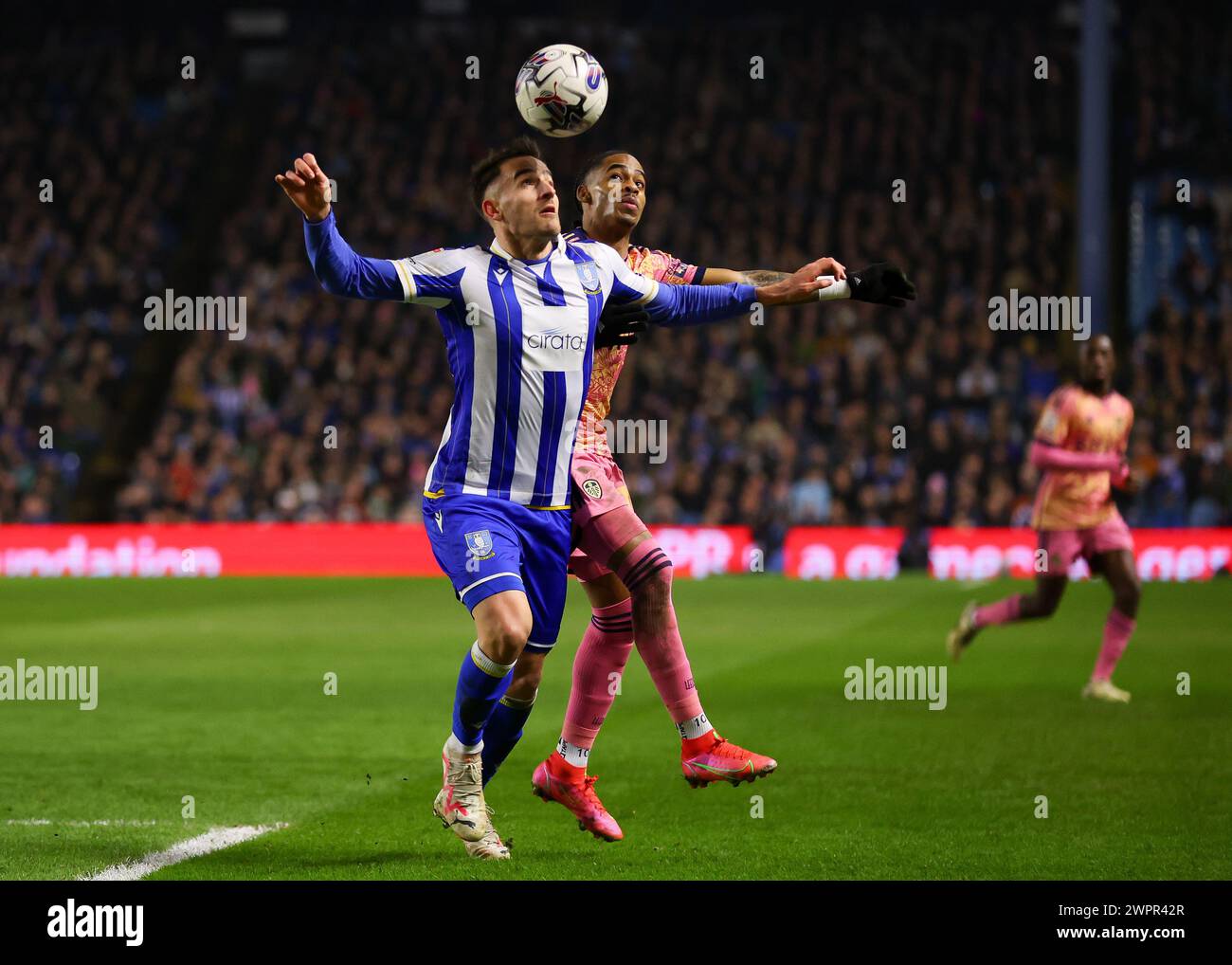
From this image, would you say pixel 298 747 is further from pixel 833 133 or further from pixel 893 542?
pixel 833 133

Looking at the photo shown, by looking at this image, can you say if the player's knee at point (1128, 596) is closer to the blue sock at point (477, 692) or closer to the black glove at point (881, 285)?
the black glove at point (881, 285)

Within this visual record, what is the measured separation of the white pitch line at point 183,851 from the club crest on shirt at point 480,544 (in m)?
1.52

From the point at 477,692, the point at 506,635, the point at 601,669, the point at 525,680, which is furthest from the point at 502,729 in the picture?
the point at 506,635

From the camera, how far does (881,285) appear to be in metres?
6.32

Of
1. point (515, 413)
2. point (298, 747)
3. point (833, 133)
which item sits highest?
point (833, 133)

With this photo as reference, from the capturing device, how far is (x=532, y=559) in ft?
20.4

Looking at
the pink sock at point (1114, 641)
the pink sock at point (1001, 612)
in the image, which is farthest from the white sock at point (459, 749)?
the pink sock at point (1001, 612)

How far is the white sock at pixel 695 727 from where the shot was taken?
6465 mm

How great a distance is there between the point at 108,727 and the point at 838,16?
23.3 m

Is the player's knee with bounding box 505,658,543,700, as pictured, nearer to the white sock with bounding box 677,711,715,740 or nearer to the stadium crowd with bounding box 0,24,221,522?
the white sock with bounding box 677,711,715,740

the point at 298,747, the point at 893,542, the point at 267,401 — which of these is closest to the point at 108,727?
the point at 298,747

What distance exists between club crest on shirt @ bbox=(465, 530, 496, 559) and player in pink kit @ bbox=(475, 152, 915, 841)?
2.04 feet

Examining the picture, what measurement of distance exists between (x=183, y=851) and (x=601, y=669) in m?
1.70

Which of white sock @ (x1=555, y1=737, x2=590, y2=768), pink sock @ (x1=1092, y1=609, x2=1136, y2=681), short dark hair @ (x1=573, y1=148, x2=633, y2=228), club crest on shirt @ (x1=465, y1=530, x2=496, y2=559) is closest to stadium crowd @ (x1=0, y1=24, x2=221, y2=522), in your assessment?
pink sock @ (x1=1092, y1=609, x2=1136, y2=681)
